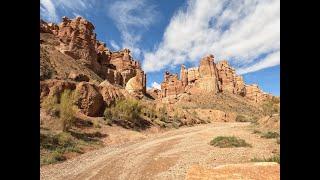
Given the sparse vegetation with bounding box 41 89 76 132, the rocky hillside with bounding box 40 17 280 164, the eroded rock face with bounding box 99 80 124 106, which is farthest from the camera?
the eroded rock face with bounding box 99 80 124 106

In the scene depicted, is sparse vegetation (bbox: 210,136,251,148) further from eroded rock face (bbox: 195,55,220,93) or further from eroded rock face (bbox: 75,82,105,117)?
eroded rock face (bbox: 195,55,220,93)

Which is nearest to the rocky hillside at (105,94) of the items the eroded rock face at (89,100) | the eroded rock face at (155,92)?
the eroded rock face at (89,100)

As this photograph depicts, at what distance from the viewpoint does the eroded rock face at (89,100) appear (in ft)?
106

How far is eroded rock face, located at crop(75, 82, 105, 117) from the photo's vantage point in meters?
32.3

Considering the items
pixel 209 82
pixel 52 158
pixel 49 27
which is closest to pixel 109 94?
pixel 52 158

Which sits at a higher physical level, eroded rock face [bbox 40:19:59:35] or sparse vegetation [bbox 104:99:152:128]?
eroded rock face [bbox 40:19:59:35]

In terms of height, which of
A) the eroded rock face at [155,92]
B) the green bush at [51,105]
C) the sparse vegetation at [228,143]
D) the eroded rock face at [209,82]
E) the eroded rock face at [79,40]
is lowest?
the sparse vegetation at [228,143]

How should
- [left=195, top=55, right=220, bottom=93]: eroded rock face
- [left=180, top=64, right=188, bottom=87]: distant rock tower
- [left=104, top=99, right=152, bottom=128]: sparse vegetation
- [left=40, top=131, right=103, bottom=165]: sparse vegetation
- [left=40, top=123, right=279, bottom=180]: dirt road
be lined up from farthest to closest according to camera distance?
[left=180, top=64, right=188, bottom=87]: distant rock tower
[left=195, top=55, right=220, bottom=93]: eroded rock face
[left=104, top=99, right=152, bottom=128]: sparse vegetation
[left=40, top=131, right=103, bottom=165]: sparse vegetation
[left=40, top=123, right=279, bottom=180]: dirt road

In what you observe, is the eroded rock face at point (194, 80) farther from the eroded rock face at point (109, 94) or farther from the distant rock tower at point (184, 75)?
the eroded rock face at point (109, 94)

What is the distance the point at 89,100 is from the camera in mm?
33281

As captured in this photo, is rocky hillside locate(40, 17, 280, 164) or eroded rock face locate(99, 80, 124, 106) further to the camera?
eroded rock face locate(99, 80, 124, 106)

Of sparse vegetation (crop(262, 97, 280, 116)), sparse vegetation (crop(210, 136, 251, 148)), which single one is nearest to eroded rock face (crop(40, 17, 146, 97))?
sparse vegetation (crop(262, 97, 280, 116))

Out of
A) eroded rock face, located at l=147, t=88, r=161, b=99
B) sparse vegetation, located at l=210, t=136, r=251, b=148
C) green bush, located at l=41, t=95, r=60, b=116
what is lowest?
sparse vegetation, located at l=210, t=136, r=251, b=148
